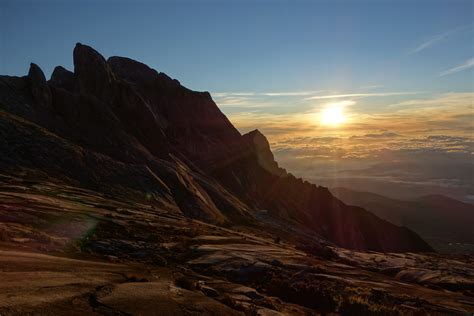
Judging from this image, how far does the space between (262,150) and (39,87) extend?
104340 mm

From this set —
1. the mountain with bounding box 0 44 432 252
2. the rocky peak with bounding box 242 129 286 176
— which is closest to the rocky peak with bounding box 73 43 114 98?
the mountain with bounding box 0 44 432 252

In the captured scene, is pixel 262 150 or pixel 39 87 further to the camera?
pixel 262 150

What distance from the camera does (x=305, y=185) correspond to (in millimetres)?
171125

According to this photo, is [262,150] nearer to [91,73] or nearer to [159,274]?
[91,73]

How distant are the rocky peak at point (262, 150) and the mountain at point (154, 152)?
67 centimetres

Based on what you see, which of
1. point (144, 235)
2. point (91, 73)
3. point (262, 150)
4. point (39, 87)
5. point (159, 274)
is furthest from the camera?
point (262, 150)

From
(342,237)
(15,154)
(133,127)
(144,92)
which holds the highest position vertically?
(144,92)

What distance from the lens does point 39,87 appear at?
310 ft

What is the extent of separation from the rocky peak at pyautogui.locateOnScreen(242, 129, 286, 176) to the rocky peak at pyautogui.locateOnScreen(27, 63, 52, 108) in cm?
9010

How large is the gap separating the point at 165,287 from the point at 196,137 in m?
130

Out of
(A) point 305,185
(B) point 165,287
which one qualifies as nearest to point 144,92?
(A) point 305,185

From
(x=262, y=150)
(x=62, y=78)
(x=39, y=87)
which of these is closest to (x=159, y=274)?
(x=39, y=87)

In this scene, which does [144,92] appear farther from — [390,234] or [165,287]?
[165,287]

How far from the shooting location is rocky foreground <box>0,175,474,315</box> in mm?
16766
